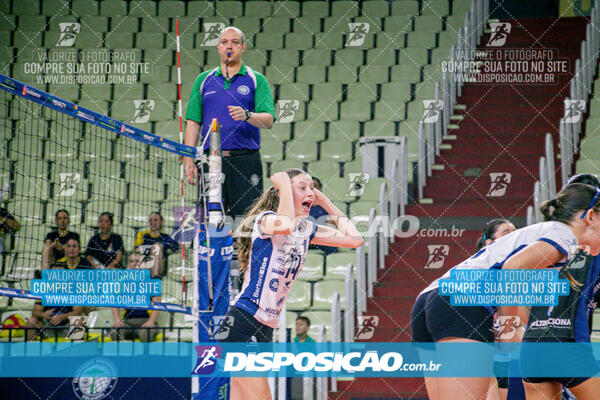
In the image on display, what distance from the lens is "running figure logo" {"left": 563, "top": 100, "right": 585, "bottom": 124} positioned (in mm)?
9242

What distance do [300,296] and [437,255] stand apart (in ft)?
4.46

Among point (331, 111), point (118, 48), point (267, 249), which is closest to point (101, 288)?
point (267, 249)

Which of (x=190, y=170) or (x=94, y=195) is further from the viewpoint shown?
(x=94, y=195)

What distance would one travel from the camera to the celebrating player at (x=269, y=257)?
15.4 ft

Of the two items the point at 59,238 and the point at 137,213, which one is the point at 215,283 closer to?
the point at 59,238

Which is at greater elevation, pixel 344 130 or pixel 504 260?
pixel 344 130

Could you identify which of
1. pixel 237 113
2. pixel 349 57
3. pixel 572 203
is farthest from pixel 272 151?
pixel 572 203

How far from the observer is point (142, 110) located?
10.4 metres

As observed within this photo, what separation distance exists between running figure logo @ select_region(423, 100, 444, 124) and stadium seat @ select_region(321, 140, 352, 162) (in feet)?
3.04

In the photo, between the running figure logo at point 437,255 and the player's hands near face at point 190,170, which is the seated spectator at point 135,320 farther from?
the running figure logo at point 437,255

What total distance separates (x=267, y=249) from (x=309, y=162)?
188 inches

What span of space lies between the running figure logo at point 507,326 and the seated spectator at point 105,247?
10.8 feet

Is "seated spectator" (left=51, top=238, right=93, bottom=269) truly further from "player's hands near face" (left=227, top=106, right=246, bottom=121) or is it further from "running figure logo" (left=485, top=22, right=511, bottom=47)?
"running figure logo" (left=485, top=22, right=511, bottom=47)

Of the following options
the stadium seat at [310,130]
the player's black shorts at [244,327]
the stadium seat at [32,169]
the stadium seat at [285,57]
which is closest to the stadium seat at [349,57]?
the stadium seat at [285,57]
